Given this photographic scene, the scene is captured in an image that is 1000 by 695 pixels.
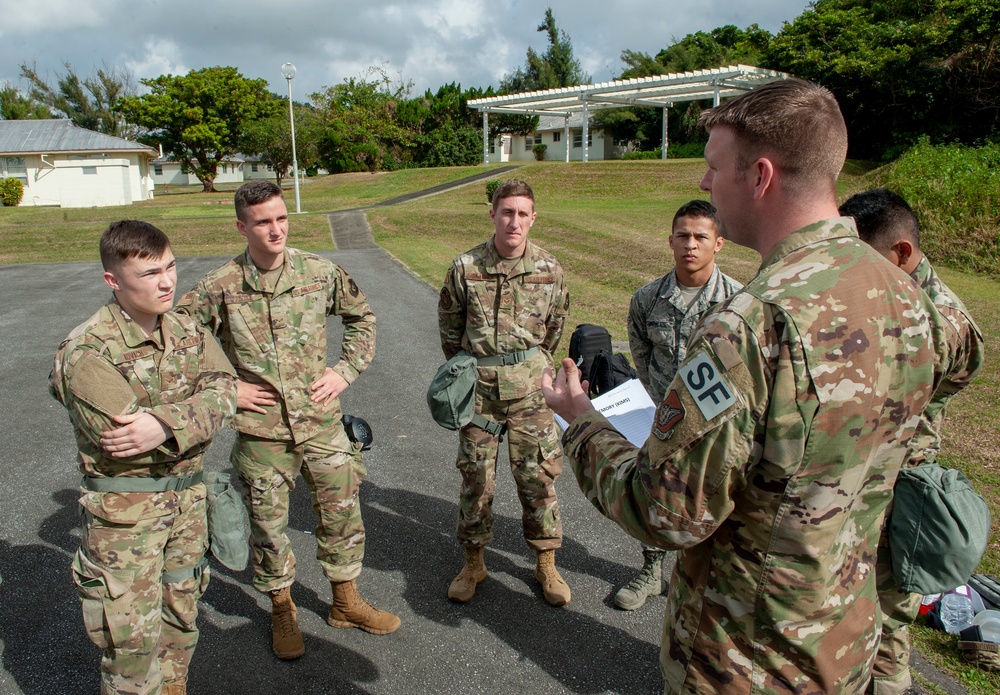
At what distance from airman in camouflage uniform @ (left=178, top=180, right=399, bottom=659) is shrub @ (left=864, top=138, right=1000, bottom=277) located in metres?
14.1

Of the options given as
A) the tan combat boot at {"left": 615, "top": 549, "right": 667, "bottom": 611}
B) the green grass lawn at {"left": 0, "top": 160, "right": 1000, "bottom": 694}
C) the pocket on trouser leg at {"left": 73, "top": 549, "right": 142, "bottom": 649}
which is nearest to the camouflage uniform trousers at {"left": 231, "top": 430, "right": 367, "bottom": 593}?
the pocket on trouser leg at {"left": 73, "top": 549, "right": 142, "bottom": 649}

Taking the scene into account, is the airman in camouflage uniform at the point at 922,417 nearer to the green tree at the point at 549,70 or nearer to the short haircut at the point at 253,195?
the short haircut at the point at 253,195

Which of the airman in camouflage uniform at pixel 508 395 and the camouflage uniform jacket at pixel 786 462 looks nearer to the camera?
the camouflage uniform jacket at pixel 786 462

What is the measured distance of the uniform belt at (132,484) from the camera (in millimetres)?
2691

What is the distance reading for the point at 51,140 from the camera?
42125 millimetres

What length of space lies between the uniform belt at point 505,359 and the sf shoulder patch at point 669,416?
238 cm

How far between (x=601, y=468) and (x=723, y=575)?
0.38 metres

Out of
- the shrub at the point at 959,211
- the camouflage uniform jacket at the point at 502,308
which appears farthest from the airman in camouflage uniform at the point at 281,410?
the shrub at the point at 959,211

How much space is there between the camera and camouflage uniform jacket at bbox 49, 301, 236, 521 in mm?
2594

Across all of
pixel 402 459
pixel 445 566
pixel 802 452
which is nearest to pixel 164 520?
pixel 445 566

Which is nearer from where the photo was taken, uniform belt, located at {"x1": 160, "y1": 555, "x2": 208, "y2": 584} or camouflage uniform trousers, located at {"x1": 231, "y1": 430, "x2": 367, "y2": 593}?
uniform belt, located at {"x1": 160, "y1": 555, "x2": 208, "y2": 584}

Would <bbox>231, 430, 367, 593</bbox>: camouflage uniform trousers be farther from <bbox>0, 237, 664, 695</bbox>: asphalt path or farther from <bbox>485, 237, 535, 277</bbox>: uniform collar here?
<bbox>485, 237, 535, 277</bbox>: uniform collar

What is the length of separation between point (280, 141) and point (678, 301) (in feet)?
127

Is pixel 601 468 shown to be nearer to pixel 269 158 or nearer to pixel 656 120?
pixel 269 158
